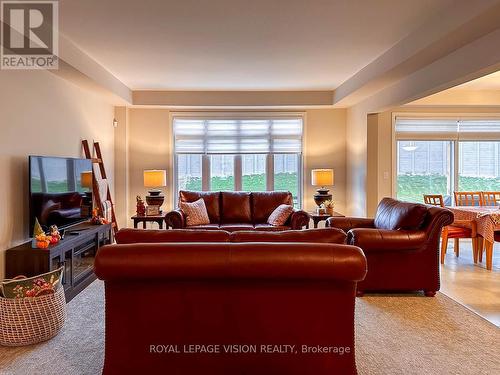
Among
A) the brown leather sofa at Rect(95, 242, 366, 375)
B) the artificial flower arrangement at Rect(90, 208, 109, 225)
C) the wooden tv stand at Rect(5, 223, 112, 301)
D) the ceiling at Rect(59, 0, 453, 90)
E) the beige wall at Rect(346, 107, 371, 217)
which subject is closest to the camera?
the brown leather sofa at Rect(95, 242, 366, 375)

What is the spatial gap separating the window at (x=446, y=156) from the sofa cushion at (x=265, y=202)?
202 cm

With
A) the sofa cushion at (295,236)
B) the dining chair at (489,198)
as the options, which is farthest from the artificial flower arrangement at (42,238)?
the dining chair at (489,198)

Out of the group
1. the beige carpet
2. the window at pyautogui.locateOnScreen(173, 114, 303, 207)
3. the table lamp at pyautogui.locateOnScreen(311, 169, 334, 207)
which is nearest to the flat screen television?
the beige carpet

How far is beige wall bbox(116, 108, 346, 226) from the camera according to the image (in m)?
6.89

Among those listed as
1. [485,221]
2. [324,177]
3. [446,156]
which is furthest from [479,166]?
[324,177]

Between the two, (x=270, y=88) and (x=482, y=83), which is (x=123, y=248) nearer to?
(x=270, y=88)

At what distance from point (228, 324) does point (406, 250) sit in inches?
91.2

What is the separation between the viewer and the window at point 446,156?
6488mm

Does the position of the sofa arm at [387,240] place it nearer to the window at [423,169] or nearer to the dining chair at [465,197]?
the dining chair at [465,197]

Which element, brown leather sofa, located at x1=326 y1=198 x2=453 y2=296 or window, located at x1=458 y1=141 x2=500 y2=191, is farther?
window, located at x1=458 y1=141 x2=500 y2=191

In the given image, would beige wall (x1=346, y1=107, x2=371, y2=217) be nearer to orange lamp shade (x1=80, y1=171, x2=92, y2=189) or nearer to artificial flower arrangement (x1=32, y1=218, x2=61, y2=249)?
orange lamp shade (x1=80, y1=171, x2=92, y2=189)

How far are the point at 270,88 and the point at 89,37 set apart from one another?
10.4ft

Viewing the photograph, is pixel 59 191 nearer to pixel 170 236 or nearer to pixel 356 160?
pixel 170 236

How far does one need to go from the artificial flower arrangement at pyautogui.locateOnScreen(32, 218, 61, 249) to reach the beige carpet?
625 millimetres
